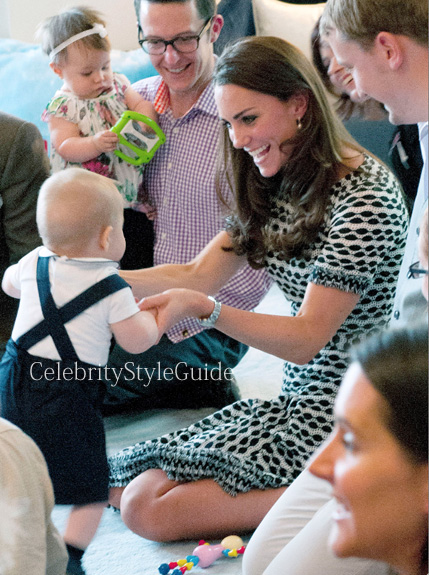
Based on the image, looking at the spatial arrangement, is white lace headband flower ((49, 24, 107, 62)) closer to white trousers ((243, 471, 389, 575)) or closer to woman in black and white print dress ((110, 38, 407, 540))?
woman in black and white print dress ((110, 38, 407, 540))

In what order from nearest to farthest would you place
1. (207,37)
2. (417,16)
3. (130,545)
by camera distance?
1. (417,16)
2. (130,545)
3. (207,37)

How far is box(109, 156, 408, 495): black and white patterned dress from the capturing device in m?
1.43

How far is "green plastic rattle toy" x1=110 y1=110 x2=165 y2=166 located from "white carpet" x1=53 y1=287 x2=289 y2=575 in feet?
2.24

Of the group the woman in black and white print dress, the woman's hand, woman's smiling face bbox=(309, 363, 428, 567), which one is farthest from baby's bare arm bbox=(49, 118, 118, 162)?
woman's smiling face bbox=(309, 363, 428, 567)

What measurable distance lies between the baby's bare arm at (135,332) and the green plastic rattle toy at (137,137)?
0.77 meters

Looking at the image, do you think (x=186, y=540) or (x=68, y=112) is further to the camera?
(x=68, y=112)

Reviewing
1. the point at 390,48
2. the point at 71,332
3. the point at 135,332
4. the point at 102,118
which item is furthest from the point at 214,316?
the point at 102,118

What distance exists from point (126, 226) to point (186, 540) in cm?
92

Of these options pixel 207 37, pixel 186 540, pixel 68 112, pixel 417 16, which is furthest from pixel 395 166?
pixel 186 540

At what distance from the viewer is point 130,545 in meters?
1.51

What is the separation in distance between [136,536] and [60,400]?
1.39 feet

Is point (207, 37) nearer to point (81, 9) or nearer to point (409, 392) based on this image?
point (81, 9)

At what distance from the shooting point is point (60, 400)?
1279 mm

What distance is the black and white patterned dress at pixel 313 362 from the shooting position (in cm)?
143
